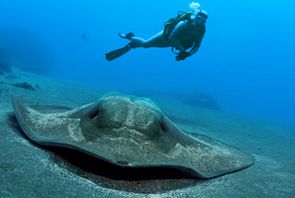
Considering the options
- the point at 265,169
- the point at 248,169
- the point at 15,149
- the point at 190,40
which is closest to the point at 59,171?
the point at 15,149

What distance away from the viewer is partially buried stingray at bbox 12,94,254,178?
3080mm

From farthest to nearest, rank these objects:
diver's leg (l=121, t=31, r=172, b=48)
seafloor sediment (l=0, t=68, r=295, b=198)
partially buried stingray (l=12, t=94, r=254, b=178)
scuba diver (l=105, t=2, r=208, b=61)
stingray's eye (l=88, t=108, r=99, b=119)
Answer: diver's leg (l=121, t=31, r=172, b=48) < scuba diver (l=105, t=2, r=208, b=61) < stingray's eye (l=88, t=108, r=99, b=119) < partially buried stingray (l=12, t=94, r=254, b=178) < seafloor sediment (l=0, t=68, r=295, b=198)

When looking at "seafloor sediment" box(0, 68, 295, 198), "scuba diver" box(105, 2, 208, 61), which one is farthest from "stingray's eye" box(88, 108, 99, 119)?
"scuba diver" box(105, 2, 208, 61)

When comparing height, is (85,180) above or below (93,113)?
below

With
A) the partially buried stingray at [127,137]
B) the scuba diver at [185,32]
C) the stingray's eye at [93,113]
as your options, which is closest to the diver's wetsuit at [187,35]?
the scuba diver at [185,32]

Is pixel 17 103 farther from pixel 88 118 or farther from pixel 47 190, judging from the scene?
pixel 47 190

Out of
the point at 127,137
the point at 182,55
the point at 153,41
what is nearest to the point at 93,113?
the point at 127,137

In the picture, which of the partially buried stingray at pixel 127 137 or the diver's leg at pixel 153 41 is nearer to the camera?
the partially buried stingray at pixel 127 137

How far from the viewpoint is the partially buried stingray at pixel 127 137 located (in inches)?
121

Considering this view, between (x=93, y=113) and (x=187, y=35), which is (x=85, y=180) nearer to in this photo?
(x=93, y=113)

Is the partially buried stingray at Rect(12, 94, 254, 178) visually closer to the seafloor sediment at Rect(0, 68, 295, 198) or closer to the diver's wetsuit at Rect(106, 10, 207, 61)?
the seafloor sediment at Rect(0, 68, 295, 198)

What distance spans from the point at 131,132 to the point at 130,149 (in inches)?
12.2

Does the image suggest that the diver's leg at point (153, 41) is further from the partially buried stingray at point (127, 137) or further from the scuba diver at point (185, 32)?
the partially buried stingray at point (127, 137)

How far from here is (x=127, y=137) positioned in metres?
3.29
